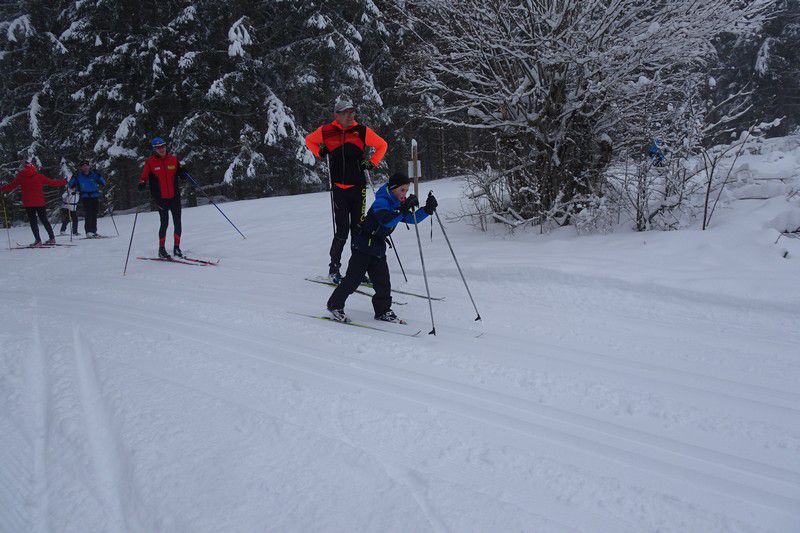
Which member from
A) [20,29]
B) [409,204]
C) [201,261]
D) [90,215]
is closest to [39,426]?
[409,204]

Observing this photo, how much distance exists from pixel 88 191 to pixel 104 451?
12.2 m

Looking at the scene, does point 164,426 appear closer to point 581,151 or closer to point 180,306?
point 180,306

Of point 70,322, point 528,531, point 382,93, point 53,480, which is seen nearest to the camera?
point 528,531

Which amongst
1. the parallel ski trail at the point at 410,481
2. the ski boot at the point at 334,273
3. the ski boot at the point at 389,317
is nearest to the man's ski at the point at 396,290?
the ski boot at the point at 334,273

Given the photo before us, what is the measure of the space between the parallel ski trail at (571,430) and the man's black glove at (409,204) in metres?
1.53

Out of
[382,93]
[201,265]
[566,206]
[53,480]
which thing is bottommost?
[53,480]

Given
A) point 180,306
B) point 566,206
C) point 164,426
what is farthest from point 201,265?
point 566,206

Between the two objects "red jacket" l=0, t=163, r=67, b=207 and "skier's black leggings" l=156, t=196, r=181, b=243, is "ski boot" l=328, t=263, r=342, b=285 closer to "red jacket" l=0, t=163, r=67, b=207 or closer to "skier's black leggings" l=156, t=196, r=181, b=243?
"skier's black leggings" l=156, t=196, r=181, b=243

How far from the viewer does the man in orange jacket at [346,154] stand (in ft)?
19.4

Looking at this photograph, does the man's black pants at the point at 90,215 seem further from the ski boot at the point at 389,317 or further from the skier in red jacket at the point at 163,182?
the ski boot at the point at 389,317

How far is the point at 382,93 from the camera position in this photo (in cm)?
2289

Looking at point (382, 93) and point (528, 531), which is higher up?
point (382, 93)

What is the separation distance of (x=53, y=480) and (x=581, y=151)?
7.78 metres

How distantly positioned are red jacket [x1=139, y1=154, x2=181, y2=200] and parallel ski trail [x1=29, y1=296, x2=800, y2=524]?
207 inches
